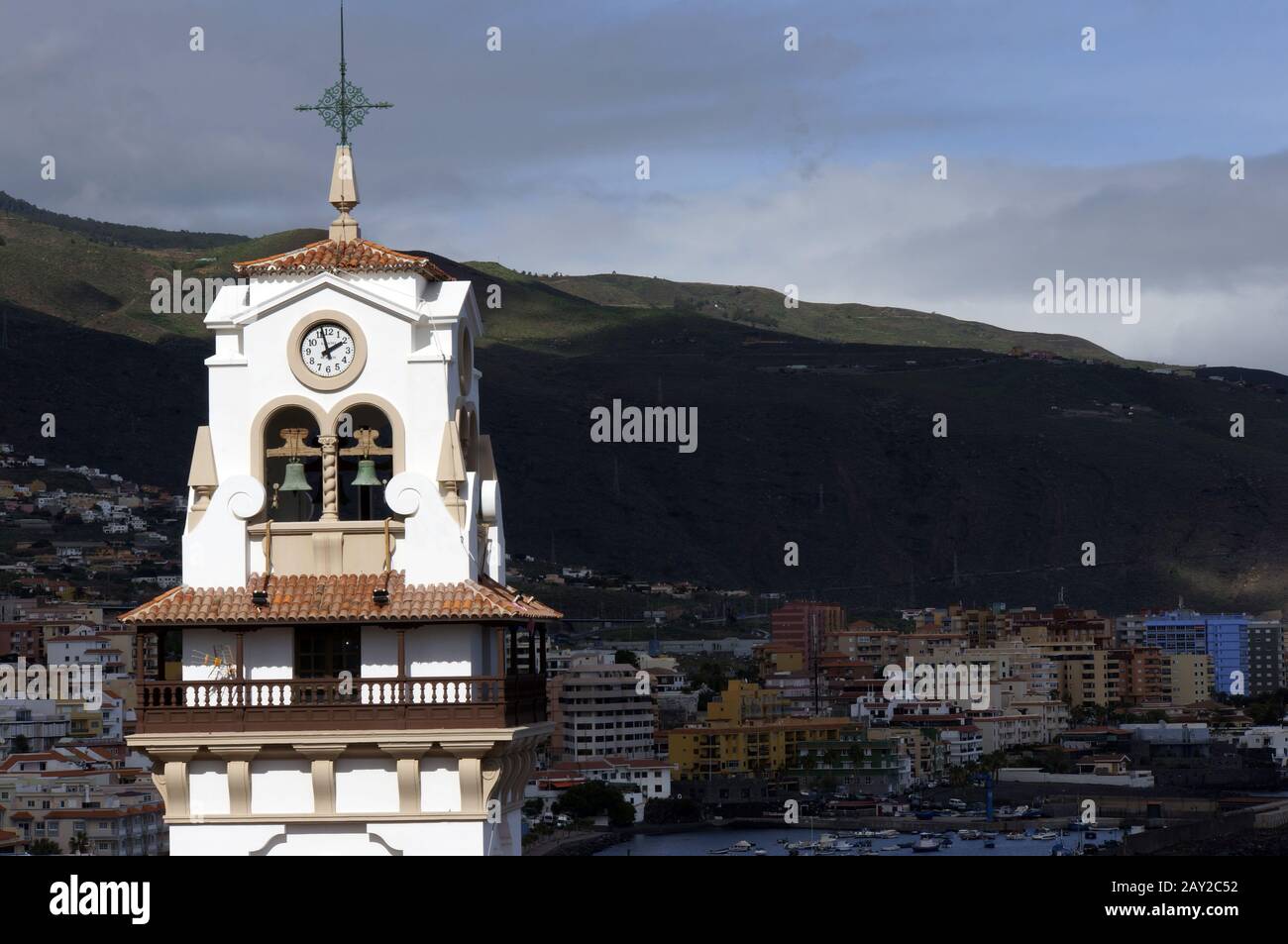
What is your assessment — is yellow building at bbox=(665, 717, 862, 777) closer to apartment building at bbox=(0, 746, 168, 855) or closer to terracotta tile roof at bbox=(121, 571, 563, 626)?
apartment building at bbox=(0, 746, 168, 855)

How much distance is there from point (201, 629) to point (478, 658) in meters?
2.34

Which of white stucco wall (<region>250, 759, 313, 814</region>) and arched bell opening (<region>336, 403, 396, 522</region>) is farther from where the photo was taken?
arched bell opening (<region>336, 403, 396, 522</region>)

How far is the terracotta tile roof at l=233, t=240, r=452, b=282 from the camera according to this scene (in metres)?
21.1

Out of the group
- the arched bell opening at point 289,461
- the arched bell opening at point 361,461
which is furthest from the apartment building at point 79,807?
the arched bell opening at point 289,461

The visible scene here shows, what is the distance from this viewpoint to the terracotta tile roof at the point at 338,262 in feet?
69.1

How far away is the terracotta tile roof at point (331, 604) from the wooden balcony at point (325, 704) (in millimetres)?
533

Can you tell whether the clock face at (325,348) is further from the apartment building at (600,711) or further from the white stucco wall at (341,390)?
the apartment building at (600,711)

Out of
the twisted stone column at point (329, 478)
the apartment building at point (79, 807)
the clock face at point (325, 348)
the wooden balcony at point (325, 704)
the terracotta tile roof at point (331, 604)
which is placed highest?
the clock face at point (325, 348)

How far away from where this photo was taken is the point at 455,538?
20484 millimetres

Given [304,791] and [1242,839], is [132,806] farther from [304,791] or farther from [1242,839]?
[304,791]

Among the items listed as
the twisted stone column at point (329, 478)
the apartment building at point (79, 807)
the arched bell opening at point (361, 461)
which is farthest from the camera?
the apartment building at point (79, 807)

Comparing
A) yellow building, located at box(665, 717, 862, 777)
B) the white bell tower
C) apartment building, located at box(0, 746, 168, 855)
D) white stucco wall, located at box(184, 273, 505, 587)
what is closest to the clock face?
the white bell tower

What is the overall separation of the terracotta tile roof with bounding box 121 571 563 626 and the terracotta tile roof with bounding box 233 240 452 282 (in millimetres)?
2646

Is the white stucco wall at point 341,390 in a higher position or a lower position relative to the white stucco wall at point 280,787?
higher
